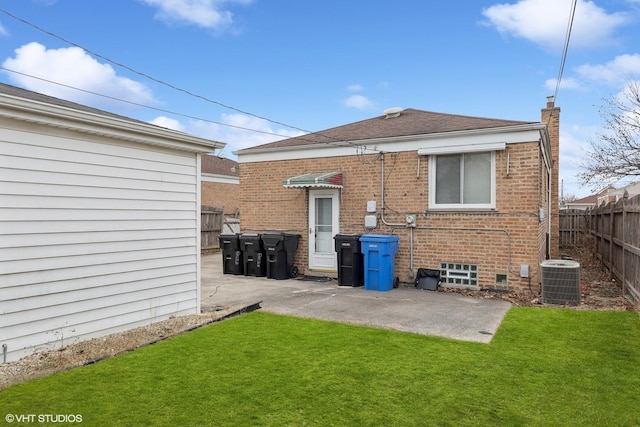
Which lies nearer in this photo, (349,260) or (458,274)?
(458,274)

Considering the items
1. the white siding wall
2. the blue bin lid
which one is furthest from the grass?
the blue bin lid

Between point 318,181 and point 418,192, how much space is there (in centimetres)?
232

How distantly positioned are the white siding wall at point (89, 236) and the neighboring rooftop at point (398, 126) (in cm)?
508

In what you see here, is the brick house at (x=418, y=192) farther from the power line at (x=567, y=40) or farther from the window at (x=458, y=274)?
the power line at (x=567, y=40)

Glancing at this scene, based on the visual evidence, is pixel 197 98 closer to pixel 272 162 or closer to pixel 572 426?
pixel 272 162

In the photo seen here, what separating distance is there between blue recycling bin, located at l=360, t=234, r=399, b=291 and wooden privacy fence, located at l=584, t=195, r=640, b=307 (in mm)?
4405

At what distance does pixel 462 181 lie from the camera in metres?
9.31

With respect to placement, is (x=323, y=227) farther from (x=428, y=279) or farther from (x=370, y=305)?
(x=370, y=305)

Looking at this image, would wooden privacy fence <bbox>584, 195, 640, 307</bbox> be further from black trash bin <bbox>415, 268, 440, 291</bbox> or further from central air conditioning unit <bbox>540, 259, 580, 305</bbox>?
black trash bin <bbox>415, 268, 440, 291</bbox>

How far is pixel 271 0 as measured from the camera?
446 inches

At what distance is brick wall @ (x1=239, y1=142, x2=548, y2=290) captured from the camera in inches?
340

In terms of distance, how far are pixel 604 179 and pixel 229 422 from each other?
746 inches

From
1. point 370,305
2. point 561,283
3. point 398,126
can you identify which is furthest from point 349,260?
point 561,283

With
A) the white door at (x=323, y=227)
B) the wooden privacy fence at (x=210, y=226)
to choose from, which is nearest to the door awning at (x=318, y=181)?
the white door at (x=323, y=227)
